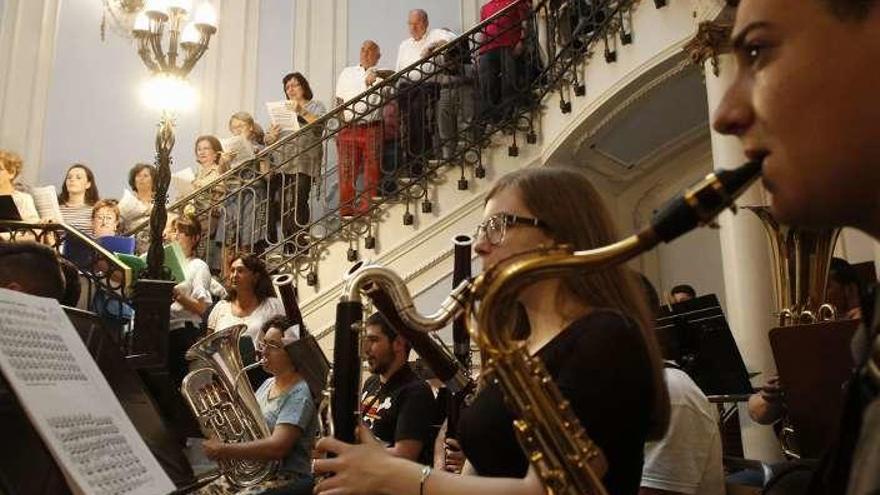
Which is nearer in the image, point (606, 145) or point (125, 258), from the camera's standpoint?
point (125, 258)

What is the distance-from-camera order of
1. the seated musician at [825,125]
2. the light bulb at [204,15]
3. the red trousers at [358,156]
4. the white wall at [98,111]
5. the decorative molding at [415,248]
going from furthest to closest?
the white wall at [98,111]
the red trousers at [358,156]
the decorative molding at [415,248]
the light bulb at [204,15]
the seated musician at [825,125]

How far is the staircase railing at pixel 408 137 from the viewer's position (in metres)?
7.30

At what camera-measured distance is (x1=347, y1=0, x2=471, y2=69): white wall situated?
417 inches

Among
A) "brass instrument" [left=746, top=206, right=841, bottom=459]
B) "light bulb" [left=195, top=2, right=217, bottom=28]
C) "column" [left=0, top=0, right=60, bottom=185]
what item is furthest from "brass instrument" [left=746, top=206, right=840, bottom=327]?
"column" [left=0, top=0, right=60, bottom=185]

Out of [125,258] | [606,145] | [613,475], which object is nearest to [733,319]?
[606,145]

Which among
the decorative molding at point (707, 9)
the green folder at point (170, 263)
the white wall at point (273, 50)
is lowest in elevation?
the green folder at point (170, 263)

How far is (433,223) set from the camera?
7.21m

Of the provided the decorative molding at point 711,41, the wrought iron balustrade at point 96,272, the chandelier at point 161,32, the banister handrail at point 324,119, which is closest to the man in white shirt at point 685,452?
the decorative molding at point 711,41

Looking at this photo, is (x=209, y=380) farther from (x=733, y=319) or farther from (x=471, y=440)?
(x=733, y=319)

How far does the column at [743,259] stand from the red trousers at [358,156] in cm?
349

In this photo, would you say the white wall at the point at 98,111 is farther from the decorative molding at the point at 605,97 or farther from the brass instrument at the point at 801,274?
the brass instrument at the point at 801,274

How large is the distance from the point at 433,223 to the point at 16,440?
5.79 m

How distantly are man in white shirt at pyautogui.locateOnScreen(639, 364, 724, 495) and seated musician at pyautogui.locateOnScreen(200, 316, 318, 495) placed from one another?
1.86 meters

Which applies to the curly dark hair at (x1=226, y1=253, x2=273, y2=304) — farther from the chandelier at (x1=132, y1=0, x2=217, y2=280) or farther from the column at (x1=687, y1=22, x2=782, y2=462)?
the column at (x1=687, y1=22, x2=782, y2=462)
